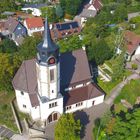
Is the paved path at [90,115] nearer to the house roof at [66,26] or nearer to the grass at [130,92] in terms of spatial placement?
the grass at [130,92]

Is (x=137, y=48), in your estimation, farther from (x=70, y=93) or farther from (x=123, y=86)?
(x=70, y=93)

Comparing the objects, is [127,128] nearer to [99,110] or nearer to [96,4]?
[99,110]

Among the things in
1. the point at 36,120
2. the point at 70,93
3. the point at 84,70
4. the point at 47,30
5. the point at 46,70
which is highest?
the point at 47,30

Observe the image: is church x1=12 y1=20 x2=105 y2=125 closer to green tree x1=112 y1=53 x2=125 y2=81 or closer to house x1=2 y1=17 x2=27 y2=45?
green tree x1=112 y1=53 x2=125 y2=81

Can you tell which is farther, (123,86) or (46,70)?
(123,86)

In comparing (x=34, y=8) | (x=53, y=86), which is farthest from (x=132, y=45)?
(x=34, y=8)

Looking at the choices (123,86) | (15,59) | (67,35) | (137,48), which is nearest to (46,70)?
(15,59)
